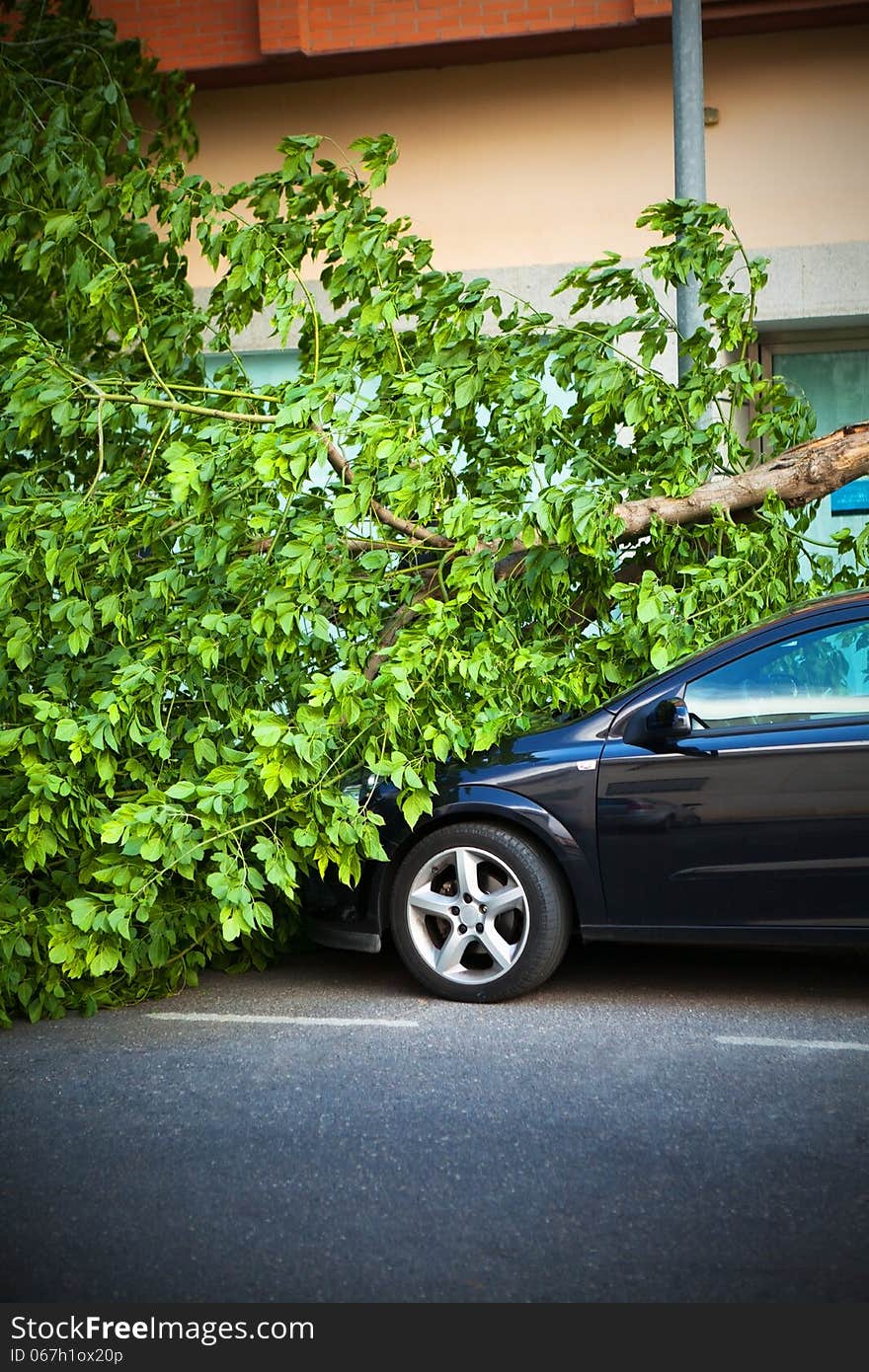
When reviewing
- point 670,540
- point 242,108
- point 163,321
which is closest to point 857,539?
point 670,540

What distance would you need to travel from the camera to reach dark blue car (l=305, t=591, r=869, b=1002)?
5.59m

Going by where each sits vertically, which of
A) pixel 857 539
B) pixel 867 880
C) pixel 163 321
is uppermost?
pixel 163 321

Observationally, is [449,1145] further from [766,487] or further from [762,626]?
[766,487]

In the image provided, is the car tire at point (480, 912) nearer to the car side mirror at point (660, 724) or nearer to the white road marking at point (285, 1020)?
the white road marking at point (285, 1020)

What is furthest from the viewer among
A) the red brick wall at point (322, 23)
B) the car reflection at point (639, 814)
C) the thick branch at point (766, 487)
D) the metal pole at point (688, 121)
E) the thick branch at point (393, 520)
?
the red brick wall at point (322, 23)

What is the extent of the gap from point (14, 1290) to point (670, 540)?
4383mm

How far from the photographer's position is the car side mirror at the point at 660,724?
577 centimetres

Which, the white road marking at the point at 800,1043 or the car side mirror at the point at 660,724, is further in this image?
the car side mirror at the point at 660,724

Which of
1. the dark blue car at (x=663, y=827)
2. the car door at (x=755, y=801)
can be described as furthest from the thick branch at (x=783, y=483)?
the car door at (x=755, y=801)

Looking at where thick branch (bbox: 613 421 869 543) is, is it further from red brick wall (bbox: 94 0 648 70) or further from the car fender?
red brick wall (bbox: 94 0 648 70)

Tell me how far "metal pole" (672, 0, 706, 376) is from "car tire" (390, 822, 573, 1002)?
388 cm

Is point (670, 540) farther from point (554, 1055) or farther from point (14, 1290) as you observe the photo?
point (14, 1290)

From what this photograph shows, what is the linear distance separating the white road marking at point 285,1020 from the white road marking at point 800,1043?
119 cm

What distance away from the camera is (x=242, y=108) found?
41.3 feet
